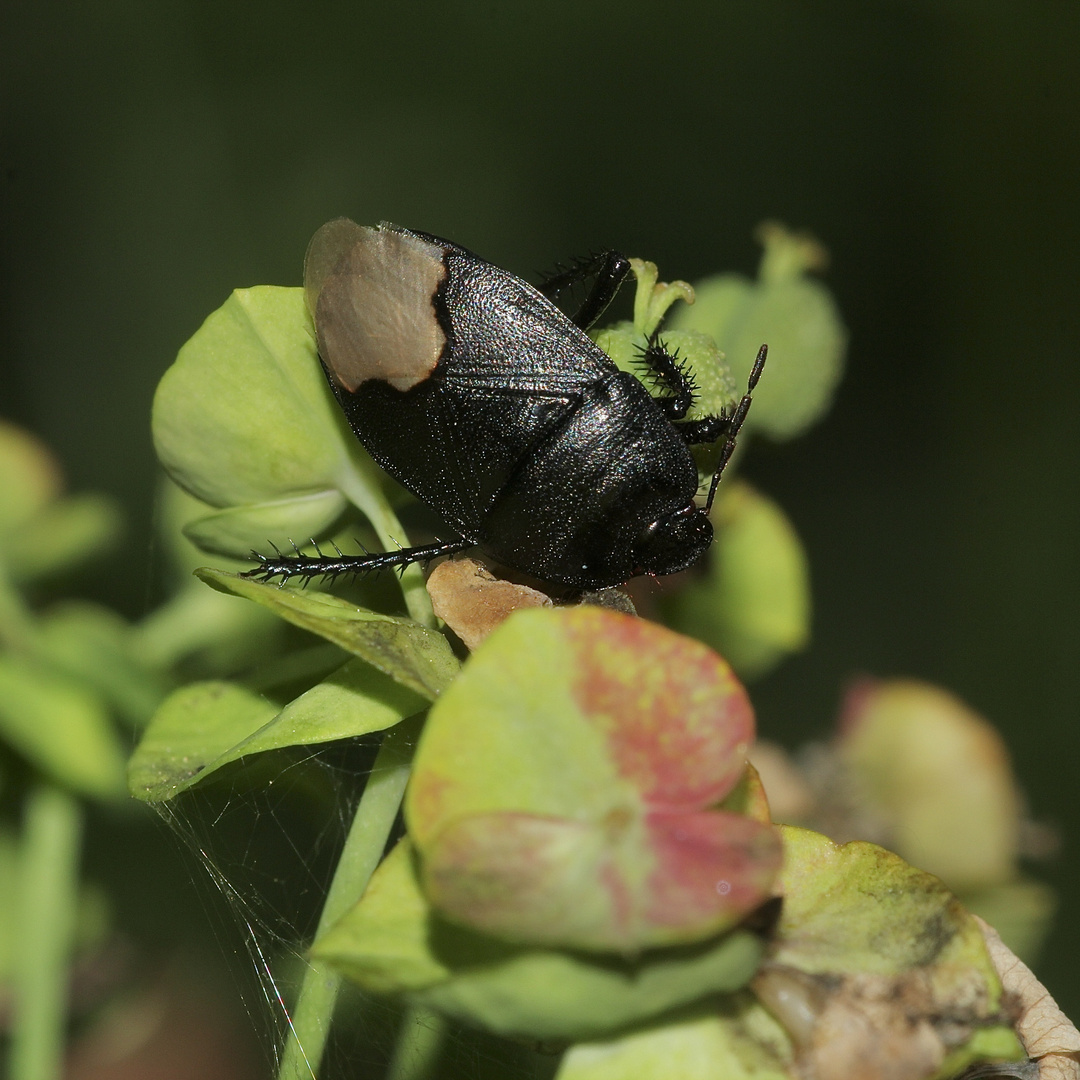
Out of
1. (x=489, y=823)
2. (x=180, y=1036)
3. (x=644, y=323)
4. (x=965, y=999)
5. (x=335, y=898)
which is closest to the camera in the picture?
(x=489, y=823)

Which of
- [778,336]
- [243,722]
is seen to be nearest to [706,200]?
[778,336]

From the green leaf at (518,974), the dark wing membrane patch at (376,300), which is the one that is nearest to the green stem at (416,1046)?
the green leaf at (518,974)

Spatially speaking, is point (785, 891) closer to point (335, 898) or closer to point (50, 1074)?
point (335, 898)

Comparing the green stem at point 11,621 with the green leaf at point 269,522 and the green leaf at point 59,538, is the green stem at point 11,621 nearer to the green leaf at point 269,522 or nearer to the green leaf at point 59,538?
the green leaf at point 59,538

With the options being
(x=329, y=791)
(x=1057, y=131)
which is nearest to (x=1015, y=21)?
(x=1057, y=131)

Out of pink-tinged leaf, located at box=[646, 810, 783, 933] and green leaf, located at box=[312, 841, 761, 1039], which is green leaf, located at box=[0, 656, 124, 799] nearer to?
green leaf, located at box=[312, 841, 761, 1039]

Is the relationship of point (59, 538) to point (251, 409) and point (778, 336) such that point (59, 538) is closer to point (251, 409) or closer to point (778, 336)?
point (251, 409)

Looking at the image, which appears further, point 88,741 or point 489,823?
point 88,741
